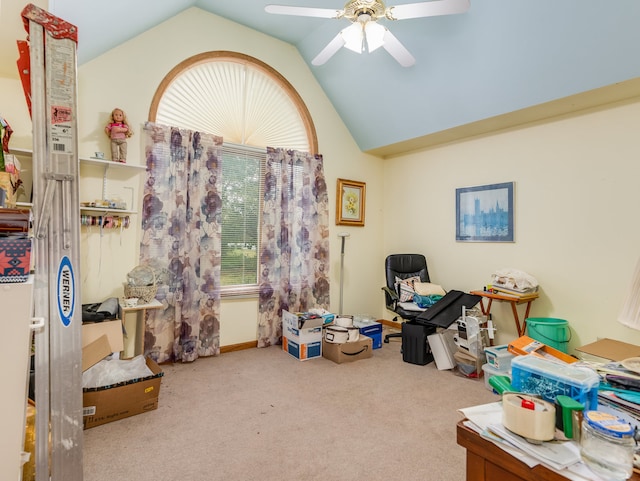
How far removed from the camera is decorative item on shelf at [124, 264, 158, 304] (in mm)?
2842

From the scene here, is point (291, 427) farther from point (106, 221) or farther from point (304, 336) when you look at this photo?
point (106, 221)

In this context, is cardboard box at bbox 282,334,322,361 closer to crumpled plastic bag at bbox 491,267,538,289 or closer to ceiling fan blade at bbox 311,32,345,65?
crumpled plastic bag at bbox 491,267,538,289

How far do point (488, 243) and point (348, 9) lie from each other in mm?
2683

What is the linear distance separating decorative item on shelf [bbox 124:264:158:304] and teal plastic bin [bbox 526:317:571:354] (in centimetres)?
331

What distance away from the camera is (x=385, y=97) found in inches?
151

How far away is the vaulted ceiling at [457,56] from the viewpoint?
2.35 m

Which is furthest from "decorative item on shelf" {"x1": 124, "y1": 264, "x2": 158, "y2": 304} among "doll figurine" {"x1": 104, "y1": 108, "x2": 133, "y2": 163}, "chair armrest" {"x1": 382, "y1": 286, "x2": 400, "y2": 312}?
"chair armrest" {"x1": 382, "y1": 286, "x2": 400, "y2": 312}

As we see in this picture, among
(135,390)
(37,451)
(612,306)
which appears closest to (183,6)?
(135,390)

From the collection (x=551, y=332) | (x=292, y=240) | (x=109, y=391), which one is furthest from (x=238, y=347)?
(x=551, y=332)

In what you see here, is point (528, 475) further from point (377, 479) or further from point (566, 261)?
point (566, 261)

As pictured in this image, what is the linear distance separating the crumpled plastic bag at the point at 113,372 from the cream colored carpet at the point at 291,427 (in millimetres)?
253

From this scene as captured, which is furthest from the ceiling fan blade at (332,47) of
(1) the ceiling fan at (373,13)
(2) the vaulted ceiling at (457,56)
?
(2) the vaulted ceiling at (457,56)

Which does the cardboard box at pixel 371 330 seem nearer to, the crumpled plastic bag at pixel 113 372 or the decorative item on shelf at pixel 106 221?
the crumpled plastic bag at pixel 113 372

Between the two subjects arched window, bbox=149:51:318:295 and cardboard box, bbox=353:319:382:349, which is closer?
arched window, bbox=149:51:318:295
